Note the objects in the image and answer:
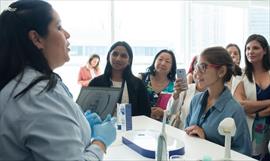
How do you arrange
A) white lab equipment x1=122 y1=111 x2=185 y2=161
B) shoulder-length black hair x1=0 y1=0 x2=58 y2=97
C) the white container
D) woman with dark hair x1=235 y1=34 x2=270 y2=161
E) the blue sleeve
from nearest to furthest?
the blue sleeve < shoulder-length black hair x1=0 y1=0 x2=58 y2=97 < white lab equipment x1=122 y1=111 x2=185 y2=161 < the white container < woman with dark hair x1=235 y1=34 x2=270 y2=161

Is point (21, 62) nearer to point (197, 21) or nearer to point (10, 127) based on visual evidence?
point (10, 127)

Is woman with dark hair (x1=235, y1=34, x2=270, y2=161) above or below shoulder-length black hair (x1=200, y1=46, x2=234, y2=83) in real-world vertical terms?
below

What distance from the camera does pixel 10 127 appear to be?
775mm

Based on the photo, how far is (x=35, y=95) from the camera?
2.58ft

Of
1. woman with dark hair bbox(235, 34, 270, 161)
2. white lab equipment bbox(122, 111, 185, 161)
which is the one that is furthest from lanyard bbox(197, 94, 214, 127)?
woman with dark hair bbox(235, 34, 270, 161)

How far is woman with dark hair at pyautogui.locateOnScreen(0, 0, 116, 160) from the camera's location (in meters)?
0.76

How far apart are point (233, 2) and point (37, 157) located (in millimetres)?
5972

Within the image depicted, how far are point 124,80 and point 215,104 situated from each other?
1014 millimetres

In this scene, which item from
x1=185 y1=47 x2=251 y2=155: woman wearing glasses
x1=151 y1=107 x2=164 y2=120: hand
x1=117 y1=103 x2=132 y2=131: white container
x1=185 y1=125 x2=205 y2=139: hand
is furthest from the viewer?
x1=151 y1=107 x2=164 y2=120: hand

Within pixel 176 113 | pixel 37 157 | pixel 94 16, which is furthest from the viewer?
pixel 94 16

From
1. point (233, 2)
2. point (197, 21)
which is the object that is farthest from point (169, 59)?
point (233, 2)

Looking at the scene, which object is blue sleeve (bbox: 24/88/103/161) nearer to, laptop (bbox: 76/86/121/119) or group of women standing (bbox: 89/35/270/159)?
laptop (bbox: 76/86/121/119)

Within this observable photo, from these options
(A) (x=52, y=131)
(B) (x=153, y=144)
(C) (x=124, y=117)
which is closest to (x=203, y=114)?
(B) (x=153, y=144)

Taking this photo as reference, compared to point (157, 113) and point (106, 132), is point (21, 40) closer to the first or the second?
point (106, 132)
